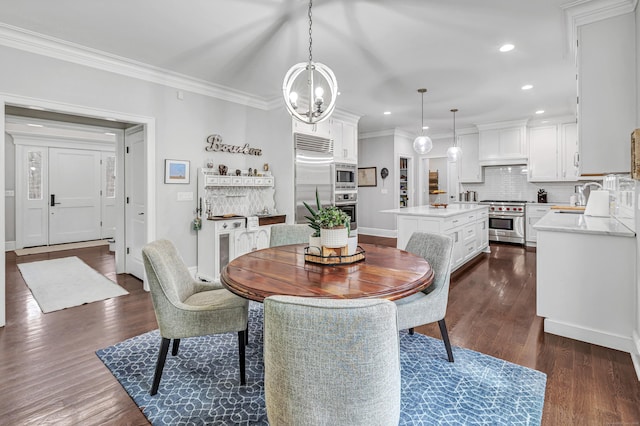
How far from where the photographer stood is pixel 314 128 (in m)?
5.16

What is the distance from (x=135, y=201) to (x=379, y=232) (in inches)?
213

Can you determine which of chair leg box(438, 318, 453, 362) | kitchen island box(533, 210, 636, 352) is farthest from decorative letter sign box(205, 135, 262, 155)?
kitchen island box(533, 210, 636, 352)

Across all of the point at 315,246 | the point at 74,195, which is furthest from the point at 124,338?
the point at 74,195

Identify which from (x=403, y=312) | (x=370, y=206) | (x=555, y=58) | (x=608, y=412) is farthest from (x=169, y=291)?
(x=370, y=206)

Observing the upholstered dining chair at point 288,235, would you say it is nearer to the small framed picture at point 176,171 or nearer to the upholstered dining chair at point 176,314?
the upholstered dining chair at point 176,314

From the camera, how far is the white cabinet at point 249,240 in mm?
4410

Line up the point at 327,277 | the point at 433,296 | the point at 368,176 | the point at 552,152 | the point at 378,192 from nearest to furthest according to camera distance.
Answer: the point at 327,277
the point at 433,296
the point at 552,152
the point at 378,192
the point at 368,176

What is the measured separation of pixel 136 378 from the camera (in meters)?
→ 2.09

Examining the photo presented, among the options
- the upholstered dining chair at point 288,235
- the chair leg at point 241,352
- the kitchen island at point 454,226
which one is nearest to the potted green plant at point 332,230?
the chair leg at point 241,352

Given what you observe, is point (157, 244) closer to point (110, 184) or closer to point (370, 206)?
point (370, 206)

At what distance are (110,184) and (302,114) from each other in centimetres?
753

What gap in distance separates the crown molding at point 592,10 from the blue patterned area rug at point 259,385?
2.77 metres

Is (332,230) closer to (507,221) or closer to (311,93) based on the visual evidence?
(311,93)

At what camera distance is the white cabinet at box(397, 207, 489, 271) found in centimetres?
427
